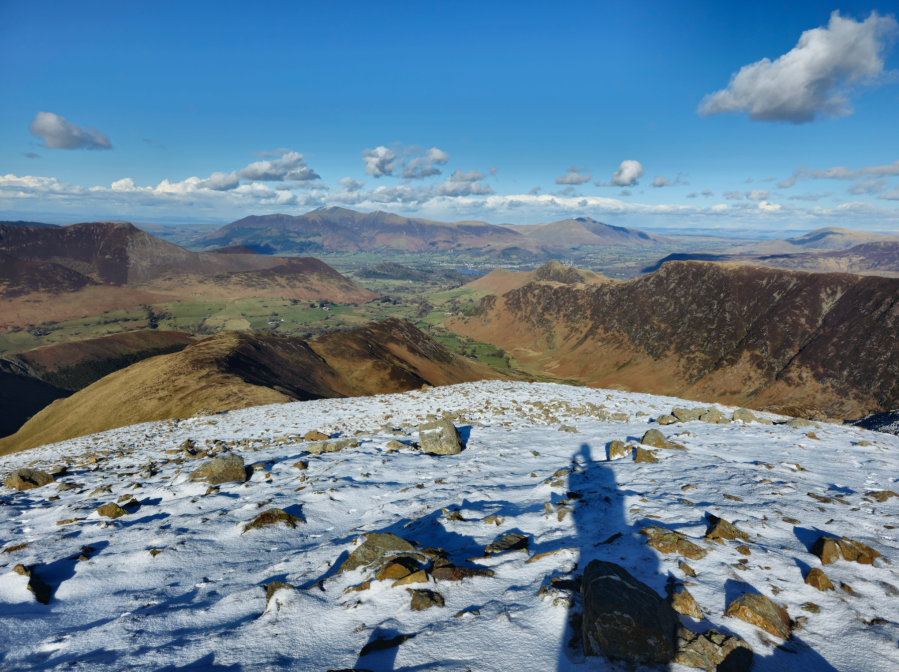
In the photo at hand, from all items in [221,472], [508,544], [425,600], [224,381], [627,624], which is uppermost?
[627,624]

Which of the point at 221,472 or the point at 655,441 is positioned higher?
the point at 655,441

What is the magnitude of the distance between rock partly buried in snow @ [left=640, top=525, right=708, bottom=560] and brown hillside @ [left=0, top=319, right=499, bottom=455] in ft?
98.2

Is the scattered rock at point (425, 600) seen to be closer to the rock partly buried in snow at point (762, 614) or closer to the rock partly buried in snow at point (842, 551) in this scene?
the rock partly buried in snow at point (762, 614)

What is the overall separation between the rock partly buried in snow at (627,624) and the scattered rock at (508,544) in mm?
2433

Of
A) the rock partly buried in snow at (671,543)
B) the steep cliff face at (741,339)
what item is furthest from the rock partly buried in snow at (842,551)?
the steep cliff face at (741,339)

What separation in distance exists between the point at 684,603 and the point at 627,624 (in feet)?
4.70

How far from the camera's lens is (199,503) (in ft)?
34.0

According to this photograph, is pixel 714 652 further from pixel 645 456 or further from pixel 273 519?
pixel 273 519

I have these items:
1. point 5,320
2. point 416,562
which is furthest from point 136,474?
point 5,320

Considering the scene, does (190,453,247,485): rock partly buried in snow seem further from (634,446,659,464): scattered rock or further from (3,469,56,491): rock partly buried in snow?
(634,446,659,464): scattered rock

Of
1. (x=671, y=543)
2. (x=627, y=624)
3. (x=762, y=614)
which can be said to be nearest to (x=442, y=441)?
(x=671, y=543)

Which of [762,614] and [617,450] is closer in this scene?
Answer: [762,614]

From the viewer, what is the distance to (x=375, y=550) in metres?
7.21

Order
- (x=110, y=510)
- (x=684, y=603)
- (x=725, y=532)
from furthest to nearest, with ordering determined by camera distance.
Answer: (x=110, y=510), (x=725, y=532), (x=684, y=603)
